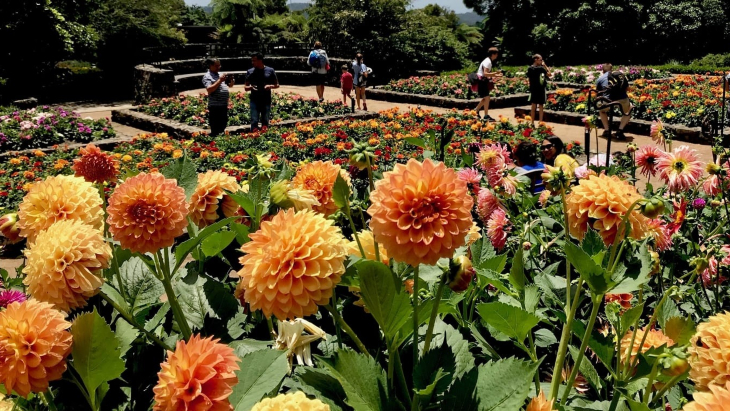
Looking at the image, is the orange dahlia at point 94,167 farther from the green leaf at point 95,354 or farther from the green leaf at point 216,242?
the green leaf at point 95,354

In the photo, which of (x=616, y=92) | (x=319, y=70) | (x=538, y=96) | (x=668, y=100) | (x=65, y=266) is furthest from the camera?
(x=319, y=70)

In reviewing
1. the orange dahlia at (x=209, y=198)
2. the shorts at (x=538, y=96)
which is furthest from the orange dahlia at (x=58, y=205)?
the shorts at (x=538, y=96)

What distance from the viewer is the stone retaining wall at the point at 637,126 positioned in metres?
8.46

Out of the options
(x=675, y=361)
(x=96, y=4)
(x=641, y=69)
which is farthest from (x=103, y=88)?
(x=675, y=361)

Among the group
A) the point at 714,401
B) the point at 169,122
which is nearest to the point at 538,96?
the point at 169,122

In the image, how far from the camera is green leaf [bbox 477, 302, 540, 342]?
0.95 m

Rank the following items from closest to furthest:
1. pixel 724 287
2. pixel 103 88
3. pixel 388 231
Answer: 1. pixel 388 231
2. pixel 724 287
3. pixel 103 88

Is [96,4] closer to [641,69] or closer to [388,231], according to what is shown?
[641,69]

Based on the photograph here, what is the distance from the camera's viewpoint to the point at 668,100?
10.4 metres

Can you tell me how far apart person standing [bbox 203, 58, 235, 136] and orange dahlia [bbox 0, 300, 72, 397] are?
23.2 feet

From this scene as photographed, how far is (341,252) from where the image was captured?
0.84 meters

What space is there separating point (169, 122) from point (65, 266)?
959 cm

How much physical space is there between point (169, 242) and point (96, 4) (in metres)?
20.2

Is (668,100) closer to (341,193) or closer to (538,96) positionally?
(538,96)
